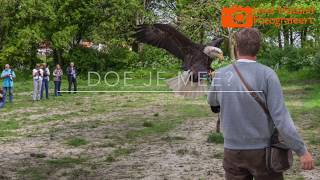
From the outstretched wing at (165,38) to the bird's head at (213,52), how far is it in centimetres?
62

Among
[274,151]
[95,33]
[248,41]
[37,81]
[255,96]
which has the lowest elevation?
[274,151]

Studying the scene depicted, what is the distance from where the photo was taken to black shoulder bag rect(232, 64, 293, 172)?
3596 mm

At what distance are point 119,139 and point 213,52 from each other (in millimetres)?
2474

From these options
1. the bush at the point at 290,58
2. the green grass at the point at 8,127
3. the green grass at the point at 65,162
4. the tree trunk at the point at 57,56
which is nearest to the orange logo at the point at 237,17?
the bush at the point at 290,58

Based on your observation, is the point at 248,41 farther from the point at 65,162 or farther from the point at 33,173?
the point at 65,162

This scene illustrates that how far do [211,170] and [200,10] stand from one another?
23.3 metres

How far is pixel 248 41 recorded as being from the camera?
360 centimetres

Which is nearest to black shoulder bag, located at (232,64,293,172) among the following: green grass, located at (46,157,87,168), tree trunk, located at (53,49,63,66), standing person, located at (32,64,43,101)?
green grass, located at (46,157,87,168)

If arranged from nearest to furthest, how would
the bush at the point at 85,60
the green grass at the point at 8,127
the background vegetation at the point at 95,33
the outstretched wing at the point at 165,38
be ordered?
the outstretched wing at the point at 165,38
the green grass at the point at 8,127
the background vegetation at the point at 95,33
the bush at the point at 85,60

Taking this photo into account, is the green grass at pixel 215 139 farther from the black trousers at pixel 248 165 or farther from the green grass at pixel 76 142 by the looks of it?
the black trousers at pixel 248 165

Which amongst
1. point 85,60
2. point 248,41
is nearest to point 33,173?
point 248,41

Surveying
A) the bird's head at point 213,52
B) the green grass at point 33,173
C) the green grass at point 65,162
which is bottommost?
the green grass at point 33,173

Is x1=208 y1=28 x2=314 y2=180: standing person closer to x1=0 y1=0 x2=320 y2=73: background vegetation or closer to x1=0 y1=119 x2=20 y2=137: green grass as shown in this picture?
x1=0 y1=119 x2=20 y2=137: green grass

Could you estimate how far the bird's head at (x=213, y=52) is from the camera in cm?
991
